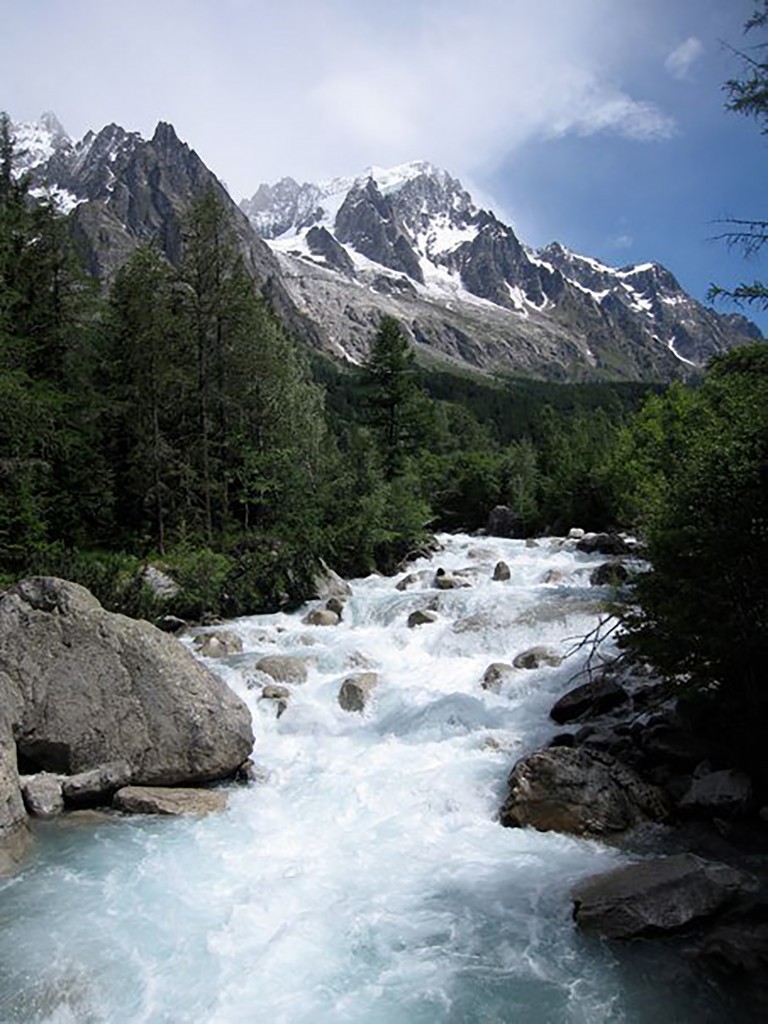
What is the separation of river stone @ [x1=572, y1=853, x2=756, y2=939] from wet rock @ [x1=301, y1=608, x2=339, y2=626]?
47.2ft

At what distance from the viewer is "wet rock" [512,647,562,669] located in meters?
17.3

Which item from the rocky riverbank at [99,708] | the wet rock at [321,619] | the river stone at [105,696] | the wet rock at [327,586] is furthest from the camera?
the wet rock at [327,586]

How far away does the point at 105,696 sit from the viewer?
1271 centimetres

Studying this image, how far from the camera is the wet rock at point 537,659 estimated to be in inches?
683

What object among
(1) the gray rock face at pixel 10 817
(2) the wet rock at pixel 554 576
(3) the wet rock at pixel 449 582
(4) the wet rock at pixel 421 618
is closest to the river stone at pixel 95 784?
(1) the gray rock face at pixel 10 817

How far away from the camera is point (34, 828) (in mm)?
10922

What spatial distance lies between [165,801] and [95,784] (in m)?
1.24

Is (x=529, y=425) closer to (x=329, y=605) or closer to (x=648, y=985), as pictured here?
(x=329, y=605)

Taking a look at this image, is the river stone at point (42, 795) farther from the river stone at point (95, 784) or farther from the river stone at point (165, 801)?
the river stone at point (165, 801)

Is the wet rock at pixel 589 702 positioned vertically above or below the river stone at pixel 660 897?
above

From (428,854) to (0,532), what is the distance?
16.7m

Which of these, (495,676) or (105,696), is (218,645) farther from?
(495,676)

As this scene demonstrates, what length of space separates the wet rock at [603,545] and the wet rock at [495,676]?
17.8 meters

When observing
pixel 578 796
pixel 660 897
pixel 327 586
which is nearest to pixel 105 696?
pixel 578 796
